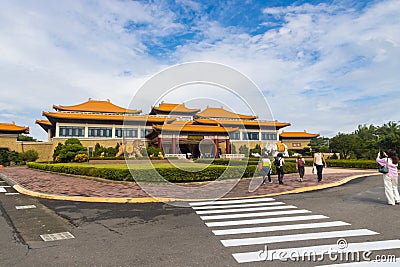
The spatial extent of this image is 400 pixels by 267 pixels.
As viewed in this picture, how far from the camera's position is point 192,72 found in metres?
8.05

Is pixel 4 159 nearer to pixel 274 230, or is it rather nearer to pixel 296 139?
pixel 274 230

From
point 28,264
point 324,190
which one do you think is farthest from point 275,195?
point 28,264

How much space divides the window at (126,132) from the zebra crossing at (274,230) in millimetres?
33194

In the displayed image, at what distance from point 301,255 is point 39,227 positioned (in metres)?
4.96

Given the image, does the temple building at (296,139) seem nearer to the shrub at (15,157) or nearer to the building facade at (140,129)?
the building facade at (140,129)

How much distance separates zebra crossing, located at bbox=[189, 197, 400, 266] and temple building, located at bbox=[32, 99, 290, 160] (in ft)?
86.2

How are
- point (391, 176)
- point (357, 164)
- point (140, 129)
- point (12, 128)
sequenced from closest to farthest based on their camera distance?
point (391, 176) < point (357, 164) < point (12, 128) < point (140, 129)

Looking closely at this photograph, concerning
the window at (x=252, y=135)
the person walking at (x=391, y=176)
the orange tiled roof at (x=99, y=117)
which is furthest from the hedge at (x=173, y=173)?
the window at (x=252, y=135)

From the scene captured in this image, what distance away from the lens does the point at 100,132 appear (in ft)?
127

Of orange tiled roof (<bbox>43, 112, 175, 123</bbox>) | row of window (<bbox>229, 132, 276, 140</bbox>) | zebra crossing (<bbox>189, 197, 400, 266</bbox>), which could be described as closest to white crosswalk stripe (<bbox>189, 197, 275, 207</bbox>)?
zebra crossing (<bbox>189, 197, 400, 266</bbox>)

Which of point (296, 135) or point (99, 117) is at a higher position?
point (99, 117)

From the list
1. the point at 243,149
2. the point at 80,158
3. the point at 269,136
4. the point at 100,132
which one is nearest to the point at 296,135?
the point at 269,136

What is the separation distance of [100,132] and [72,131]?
3.52 metres

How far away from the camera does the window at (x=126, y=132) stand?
39.3 m
